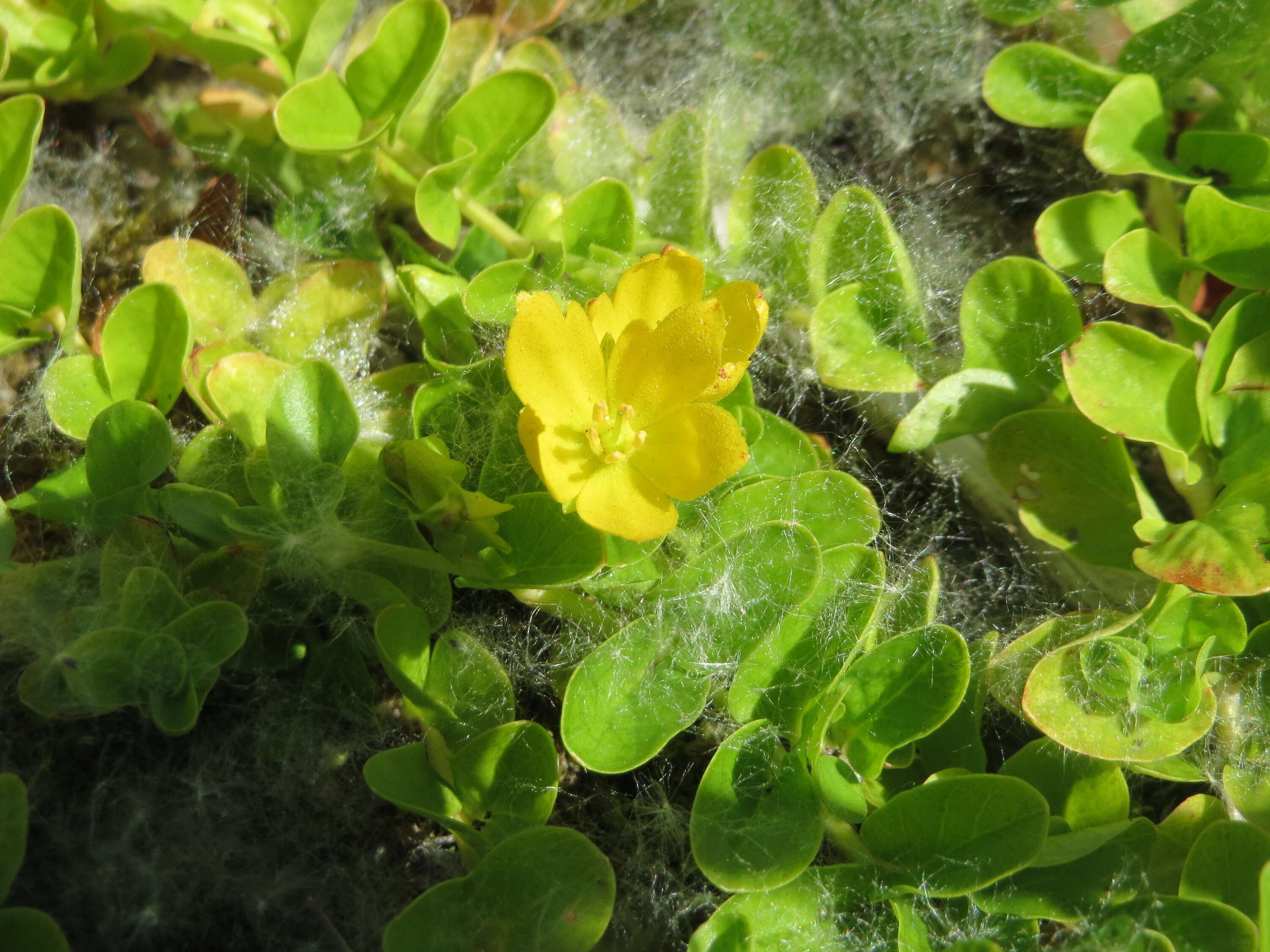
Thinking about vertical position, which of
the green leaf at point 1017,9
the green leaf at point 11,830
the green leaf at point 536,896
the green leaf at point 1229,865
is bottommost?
the green leaf at point 11,830

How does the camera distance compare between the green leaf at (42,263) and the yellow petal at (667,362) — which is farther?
the green leaf at (42,263)

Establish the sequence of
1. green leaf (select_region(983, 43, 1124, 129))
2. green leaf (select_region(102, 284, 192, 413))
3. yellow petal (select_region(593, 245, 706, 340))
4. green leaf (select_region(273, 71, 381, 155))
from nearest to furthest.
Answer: yellow petal (select_region(593, 245, 706, 340)), green leaf (select_region(102, 284, 192, 413)), green leaf (select_region(273, 71, 381, 155)), green leaf (select_region(983, 43, 1124, 129))

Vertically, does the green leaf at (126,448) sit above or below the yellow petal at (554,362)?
below

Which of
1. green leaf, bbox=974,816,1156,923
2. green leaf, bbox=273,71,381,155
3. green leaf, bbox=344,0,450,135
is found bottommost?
green leaf, bbox=974,816,1156,923

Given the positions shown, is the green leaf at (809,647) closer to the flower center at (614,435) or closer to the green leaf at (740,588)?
the green leaf at (740,588)

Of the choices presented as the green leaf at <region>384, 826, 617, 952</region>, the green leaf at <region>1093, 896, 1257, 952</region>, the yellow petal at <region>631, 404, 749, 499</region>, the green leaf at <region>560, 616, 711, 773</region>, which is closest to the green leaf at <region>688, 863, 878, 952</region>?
the green leaf at <region>384, 826, 617, 952</region>

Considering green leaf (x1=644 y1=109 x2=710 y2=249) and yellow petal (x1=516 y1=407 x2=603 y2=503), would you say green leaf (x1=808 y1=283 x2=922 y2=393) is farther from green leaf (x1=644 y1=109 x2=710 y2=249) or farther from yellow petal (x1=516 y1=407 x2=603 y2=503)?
yellow petal (x1=516 y1=407 x2=603 y2=503)

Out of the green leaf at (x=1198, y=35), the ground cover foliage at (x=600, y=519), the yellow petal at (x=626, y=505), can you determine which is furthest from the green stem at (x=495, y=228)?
the green leaf at (x=1198, y=35)
